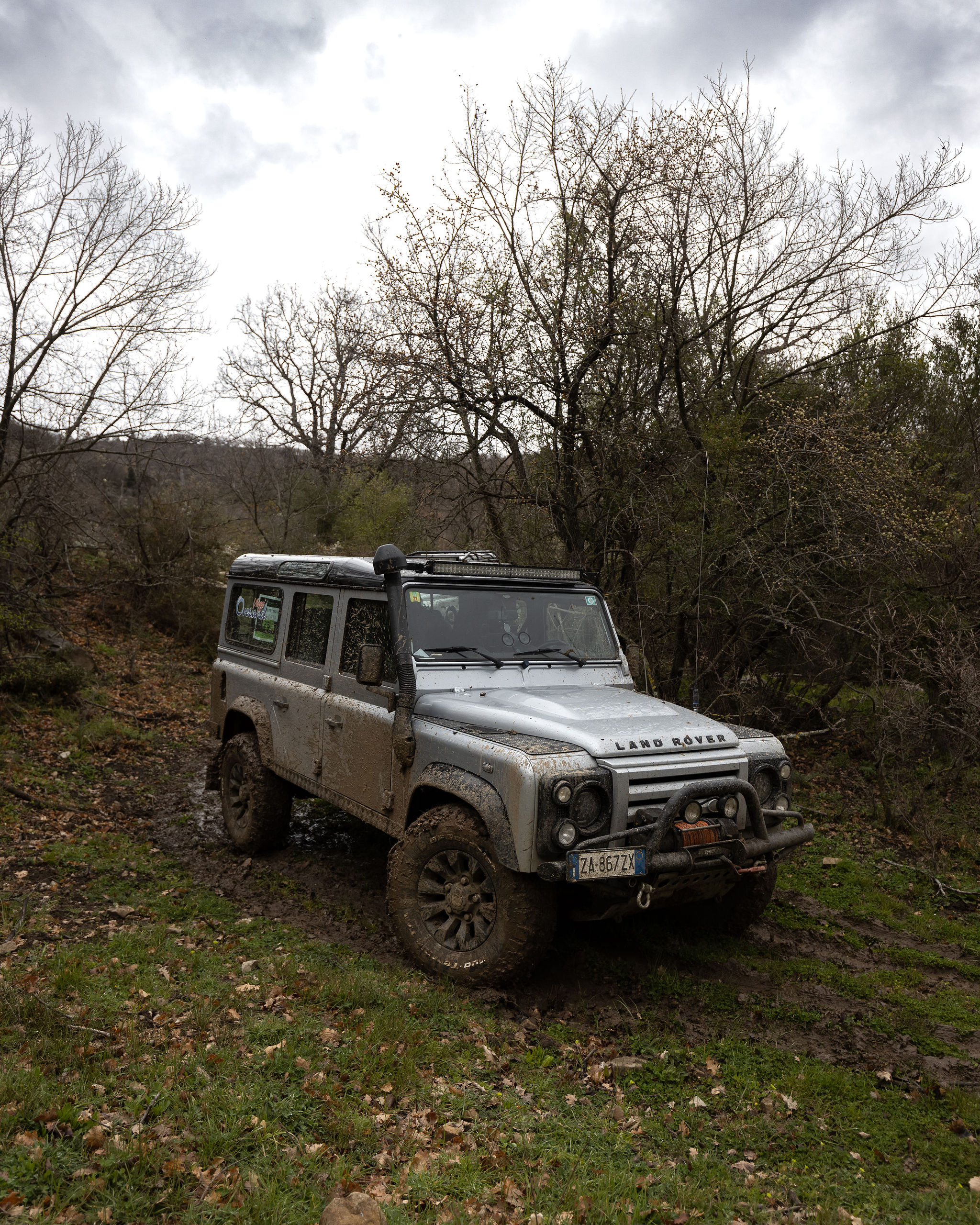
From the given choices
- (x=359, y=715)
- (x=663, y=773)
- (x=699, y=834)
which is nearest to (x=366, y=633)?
(x=359, y=715)

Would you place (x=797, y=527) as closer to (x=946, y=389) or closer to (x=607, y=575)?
(x=607, y=575)

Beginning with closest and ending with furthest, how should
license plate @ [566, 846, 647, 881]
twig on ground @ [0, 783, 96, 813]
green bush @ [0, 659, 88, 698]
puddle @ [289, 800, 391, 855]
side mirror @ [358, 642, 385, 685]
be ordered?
1. license plate @ [566, 846, 647, 881]
2. side mirror @ [358, 642, 385, 685]
3. puddle @ [289, 800, 391, 855]
4. twig on ground @ [0, 783, 96, 813]
5. green bush @ [0, 659, 88, 698]

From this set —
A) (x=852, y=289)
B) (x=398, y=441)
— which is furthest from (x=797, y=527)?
(x=398, y=441)

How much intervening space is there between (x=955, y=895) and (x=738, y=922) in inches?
85.7

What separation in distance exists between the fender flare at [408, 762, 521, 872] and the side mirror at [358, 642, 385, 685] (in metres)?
0.60

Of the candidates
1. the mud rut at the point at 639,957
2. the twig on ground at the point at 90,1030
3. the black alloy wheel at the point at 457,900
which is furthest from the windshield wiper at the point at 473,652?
the twig on ground at the point at 90,1030

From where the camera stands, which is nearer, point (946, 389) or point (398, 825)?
point (398, 825)

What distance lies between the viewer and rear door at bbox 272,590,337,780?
18.9 ft

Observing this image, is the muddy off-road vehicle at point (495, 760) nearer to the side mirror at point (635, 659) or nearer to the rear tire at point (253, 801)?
the rear tire at point (253, 801)

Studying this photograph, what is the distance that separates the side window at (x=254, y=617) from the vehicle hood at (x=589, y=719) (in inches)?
82.9

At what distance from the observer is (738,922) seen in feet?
16.8

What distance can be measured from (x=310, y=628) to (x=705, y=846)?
126 inches

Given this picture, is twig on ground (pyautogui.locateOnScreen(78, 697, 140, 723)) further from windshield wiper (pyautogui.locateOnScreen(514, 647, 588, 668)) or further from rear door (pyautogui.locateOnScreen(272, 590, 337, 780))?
windshield wiper (pyautogui.locateOnScreen(514, 647, 588, 668))

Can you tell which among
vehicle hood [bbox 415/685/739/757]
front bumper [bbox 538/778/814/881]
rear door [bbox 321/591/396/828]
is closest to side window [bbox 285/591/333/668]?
rear door [bbox 321/591/396/828]
